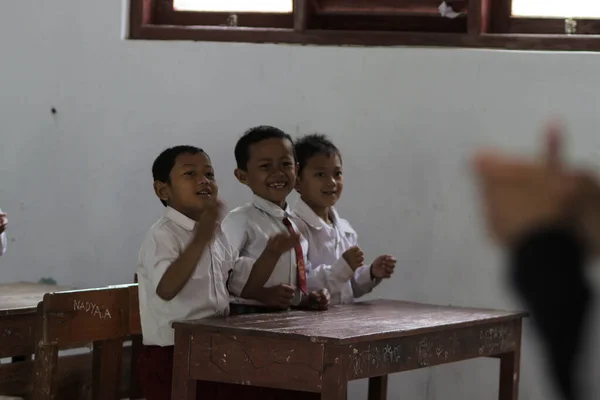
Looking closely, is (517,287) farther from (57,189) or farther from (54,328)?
(57,189)

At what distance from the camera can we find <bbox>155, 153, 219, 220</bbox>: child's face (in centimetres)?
243

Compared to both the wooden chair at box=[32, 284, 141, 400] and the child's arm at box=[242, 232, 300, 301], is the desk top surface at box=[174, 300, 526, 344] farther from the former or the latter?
the wooden chair at box=[32, 284, 141, 400]

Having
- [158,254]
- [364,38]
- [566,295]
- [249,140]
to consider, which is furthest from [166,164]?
[566,295]

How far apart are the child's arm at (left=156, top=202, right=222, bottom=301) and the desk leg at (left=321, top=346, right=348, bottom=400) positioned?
395 mm

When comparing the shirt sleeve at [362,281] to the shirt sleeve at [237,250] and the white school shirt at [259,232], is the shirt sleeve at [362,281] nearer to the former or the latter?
the white school shirt at [259,232]

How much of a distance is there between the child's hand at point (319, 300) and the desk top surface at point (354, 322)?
0.10 ft

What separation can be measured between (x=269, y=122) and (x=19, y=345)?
1.41 meters

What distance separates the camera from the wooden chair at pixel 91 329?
228 cm

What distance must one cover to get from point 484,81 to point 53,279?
6.25ft

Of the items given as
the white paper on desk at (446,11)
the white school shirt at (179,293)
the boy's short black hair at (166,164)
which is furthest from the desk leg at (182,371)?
the white paper on desk at (446,11)

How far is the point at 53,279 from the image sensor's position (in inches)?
155

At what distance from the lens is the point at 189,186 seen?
96.2 inches

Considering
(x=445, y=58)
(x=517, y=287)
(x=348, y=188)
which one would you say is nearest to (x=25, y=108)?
(x=348, y=188)

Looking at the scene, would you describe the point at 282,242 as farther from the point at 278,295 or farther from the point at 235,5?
the point at 235,5
